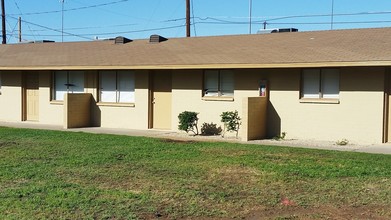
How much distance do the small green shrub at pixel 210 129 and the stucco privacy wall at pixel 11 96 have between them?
9.71 meters

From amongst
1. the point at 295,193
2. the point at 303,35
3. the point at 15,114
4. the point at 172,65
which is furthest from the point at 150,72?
the point at 295,193

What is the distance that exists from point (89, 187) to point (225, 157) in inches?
169

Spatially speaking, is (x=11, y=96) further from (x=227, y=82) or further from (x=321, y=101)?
(x=321, y=101)

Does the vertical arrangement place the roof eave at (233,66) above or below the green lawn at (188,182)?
above

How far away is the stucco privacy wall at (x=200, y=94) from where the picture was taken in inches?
692

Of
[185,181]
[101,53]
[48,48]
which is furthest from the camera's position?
[48,48]

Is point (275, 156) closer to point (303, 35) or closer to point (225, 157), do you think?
point (225, 157)

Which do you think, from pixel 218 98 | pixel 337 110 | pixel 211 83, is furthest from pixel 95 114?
pixel 337 110

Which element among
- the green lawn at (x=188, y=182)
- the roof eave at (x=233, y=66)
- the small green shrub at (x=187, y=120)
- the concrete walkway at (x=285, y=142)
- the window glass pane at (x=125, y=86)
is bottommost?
the green lawn at (x=188, y=182)

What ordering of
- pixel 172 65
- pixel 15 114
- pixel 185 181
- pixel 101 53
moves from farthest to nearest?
1. pixel 15 114
2. pixel 101 53
3. pixel 172 65
4. pixel 185 181

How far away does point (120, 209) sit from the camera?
7.06 m

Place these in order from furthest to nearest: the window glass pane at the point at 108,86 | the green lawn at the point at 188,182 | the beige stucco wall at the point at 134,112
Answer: the window glass pane at the point at 108,86
the beige stucco wall at the point at 134,112
the green lawn at the point at 188,182

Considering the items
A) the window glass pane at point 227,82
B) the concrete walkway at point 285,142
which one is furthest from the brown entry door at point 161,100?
the window glass pane at point 227,82

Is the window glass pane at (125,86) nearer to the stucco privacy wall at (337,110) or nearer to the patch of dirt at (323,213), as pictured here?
the stucco privacy wall at (337,110)
